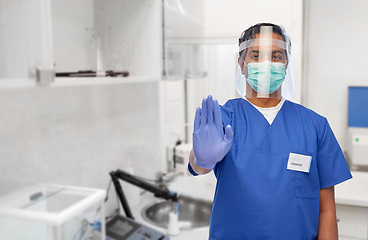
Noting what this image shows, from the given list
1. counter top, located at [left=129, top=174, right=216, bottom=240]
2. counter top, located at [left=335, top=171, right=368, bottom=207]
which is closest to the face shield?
counter top, located at [left=335, top=171, right=368, bottom=207]

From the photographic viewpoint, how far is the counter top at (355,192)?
1.27 metres

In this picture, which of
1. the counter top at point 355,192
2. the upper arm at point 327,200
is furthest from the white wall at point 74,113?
the counter top at point 355,192

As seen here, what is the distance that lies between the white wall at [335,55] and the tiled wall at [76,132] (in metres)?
1.07

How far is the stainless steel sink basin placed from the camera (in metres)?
2.05

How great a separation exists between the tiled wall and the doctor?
782mm

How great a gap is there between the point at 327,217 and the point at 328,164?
5.8 inches

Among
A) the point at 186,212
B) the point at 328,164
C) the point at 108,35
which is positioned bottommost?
the point at 186,212

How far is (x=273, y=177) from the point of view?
2.76ft

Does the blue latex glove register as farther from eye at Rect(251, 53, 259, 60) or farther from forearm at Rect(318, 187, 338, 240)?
forearm at Rect(318, 187, 338, 240)

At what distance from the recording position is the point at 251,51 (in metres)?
0.86

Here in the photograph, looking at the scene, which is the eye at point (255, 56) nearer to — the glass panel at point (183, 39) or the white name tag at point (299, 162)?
the white name tag at point (299, 162)

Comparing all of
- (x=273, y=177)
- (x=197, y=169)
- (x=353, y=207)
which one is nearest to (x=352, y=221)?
(x=353, y=207)

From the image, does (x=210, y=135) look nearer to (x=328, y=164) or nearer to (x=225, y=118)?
(x=225, y=118)

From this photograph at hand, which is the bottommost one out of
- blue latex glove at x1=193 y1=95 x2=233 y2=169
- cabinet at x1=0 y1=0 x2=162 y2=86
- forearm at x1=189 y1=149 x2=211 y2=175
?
forearm at x1=189 y1=149 x2=211 y2=175
